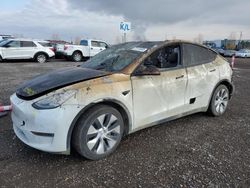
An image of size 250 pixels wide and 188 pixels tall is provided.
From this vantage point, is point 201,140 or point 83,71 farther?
point 201,140

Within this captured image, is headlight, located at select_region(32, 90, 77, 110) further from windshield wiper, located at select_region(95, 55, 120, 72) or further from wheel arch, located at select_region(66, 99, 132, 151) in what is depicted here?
windshield wiper, located at select_region(95, 55, 120, 72)

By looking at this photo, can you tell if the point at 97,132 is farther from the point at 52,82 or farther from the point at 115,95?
the point at 52,82

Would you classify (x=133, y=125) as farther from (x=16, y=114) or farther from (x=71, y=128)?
(x=16, y=114)

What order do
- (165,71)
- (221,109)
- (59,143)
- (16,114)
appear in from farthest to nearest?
(221,109) < (165,71) < (16,114) < (59,143)

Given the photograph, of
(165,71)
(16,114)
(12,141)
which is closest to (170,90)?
(165,71)

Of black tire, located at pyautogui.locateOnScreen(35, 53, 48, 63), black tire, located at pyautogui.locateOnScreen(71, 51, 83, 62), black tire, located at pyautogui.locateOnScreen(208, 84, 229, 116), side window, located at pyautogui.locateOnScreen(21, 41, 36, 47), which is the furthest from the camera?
black tire, located at pyautogui.locateOnScreen(71, 51, 83, 62)

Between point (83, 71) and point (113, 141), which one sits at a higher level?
point (83, 71)

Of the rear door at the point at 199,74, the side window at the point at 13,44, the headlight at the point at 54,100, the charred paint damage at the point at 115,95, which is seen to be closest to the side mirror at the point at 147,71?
the charred paint damage at the point at 115,95

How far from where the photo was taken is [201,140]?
3.66m

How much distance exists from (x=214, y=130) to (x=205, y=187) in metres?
1.71

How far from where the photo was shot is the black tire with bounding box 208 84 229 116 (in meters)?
4.51

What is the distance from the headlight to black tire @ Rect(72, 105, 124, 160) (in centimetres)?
30

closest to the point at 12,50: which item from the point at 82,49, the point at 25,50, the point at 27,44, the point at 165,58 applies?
the point at 25,50

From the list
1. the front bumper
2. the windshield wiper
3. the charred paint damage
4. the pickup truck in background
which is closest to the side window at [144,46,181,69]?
the charred paint damage
